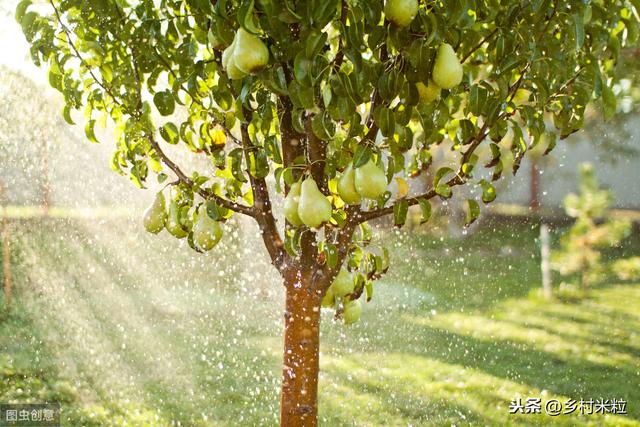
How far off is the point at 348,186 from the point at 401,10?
239mm

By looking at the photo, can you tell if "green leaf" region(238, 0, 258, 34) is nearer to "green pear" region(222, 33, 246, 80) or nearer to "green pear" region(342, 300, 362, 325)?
"green pear" region(222, 33, 246, 80)

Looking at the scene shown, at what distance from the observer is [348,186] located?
3.29 feet

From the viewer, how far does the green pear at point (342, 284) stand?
1347mm

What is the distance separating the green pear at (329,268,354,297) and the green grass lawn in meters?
0.90

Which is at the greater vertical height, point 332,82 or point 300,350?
point 332,82

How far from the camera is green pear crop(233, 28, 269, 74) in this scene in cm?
90

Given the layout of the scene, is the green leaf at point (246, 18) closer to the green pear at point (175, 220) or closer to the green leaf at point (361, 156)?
the green leaf at point (361, 156)

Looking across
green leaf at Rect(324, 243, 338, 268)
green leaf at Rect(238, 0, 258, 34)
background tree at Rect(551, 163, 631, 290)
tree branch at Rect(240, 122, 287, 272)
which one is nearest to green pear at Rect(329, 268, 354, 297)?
tree branch at Rect(240, 122, 287, 272)

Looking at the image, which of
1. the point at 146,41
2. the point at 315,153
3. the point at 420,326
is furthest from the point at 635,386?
the point at 146,41

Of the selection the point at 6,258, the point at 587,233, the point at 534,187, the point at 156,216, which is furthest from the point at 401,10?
the point at 534,187

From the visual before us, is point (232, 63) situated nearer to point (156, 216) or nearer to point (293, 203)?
point (293, 203)

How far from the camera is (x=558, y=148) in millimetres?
4504

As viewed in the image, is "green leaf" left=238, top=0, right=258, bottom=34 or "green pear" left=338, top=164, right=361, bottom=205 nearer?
"green leaf" left=238, top=0, right=258, bottom=34

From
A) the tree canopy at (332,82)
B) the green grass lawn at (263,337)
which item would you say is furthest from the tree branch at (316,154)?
the green grass lawn at (263,337)
